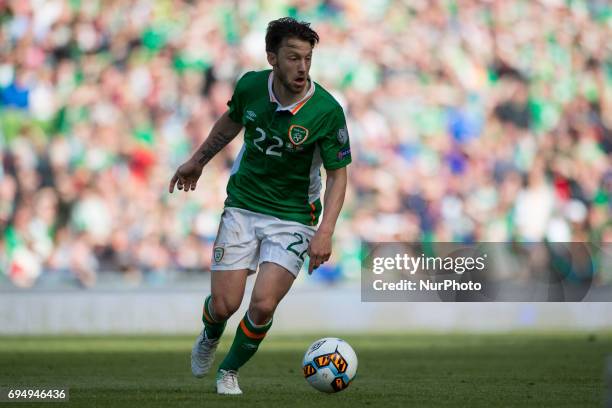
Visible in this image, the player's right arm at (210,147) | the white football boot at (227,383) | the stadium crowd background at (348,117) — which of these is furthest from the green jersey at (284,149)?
the stadium crowd background at (348,117)

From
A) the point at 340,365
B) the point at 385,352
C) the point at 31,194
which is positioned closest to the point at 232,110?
the point at 340,365

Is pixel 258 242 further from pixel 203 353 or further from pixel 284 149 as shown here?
pixel 203 353

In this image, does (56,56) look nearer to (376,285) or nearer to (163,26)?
(163,26)

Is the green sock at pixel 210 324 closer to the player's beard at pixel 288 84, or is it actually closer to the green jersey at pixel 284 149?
the green jersey at pixel 284 149

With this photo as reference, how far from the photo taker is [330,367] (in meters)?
7.88

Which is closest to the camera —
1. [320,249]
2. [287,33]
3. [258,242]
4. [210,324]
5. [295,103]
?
[320,249]

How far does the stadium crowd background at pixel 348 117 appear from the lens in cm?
1805

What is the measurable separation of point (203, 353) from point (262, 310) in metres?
0.79

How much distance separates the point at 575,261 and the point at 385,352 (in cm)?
519

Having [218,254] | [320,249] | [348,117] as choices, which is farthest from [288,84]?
[348,117]

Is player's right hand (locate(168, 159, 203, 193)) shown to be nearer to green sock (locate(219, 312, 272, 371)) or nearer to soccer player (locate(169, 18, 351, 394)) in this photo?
soccer player (locate(169, 18, 351, 394))

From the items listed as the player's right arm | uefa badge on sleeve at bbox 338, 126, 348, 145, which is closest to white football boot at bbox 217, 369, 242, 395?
the player's right arm

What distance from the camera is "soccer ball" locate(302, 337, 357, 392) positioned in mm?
7887

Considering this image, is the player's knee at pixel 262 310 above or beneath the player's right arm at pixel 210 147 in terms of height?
beneath
